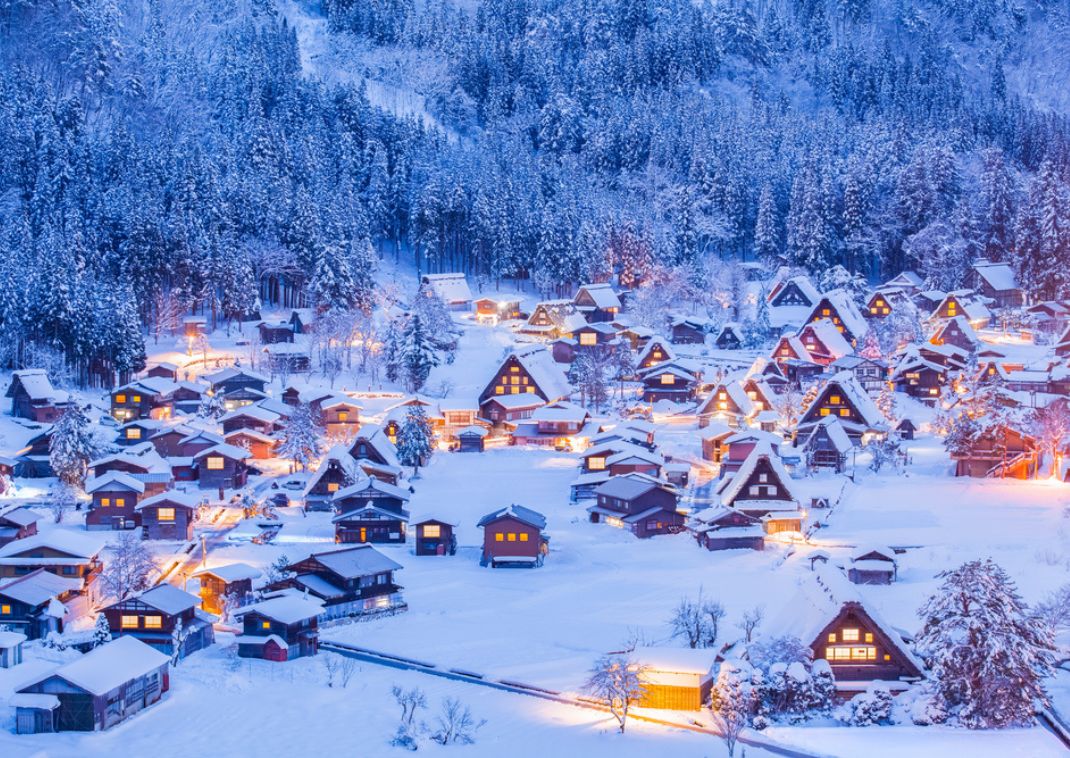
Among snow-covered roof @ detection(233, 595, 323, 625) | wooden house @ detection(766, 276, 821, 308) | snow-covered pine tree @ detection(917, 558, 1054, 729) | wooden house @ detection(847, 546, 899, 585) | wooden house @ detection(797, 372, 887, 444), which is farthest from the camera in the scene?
wooden house @ detection(766, 276, 821, 308)

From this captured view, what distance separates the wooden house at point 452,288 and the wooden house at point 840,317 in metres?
23.0

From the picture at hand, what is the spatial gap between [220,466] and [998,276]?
57555 mm

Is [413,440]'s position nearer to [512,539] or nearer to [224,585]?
[512,539]

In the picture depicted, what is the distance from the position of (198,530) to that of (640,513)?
53.1 feet

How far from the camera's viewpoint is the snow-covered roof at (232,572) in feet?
123

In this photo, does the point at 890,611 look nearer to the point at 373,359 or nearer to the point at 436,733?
the point at 436,733

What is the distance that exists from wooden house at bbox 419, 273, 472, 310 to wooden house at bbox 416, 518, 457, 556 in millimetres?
40285

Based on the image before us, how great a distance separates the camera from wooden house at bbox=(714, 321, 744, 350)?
78125mm

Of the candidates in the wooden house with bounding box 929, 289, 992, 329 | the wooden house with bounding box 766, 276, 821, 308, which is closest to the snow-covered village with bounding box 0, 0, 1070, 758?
the wooden house with bounding box 766, 276, 821, 308

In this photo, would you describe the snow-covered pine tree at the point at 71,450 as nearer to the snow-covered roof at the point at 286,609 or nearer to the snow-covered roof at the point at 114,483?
the snow-covered roof at the point at 114,483

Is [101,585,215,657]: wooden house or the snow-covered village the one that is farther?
[101,585,215,657]: wooden house

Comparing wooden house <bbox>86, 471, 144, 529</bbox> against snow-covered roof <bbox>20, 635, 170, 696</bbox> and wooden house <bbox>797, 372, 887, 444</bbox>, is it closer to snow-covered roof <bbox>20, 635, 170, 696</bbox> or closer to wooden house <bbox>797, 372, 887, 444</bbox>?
snow-covered roof <bbox>20, 635, 170, 696</bbox>

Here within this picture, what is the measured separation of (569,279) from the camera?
85812mm

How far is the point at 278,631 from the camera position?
33625mm
